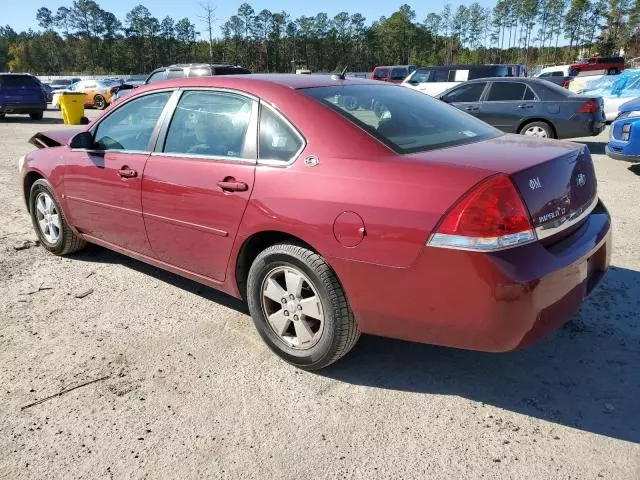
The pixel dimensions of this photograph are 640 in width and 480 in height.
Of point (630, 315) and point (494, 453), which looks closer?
point (494, 453)

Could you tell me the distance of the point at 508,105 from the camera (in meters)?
10.5

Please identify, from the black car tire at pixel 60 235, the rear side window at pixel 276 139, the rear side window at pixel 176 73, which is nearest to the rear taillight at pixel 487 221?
the rear side window at pixel 276 139

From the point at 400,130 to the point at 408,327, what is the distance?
111cm

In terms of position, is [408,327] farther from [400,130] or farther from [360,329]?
[400,130]

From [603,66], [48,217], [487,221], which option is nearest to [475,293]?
[487,221]

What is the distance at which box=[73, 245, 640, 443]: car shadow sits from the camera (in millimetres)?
2641

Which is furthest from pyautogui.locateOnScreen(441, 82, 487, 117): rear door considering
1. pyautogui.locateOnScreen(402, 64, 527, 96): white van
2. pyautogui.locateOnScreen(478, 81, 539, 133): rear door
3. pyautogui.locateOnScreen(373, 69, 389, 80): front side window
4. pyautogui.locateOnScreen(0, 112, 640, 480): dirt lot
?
pyautogui.locateOnScreen(373, 69, 389, 80): front side window

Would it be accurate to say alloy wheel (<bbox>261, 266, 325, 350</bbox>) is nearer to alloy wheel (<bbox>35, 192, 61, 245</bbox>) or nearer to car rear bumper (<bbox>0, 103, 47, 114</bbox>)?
alloy wheel (<bbox>35, 192, 61, 245</bbox>)

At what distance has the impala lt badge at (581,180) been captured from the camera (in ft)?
9.01

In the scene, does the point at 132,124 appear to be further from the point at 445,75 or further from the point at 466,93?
the point at 445,75

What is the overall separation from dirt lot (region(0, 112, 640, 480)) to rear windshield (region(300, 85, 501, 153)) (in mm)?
1239

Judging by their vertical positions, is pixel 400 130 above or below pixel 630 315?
above

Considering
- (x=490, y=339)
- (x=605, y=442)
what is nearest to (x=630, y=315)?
(x=605, y=442)

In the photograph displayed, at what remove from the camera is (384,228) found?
2.45 metres
